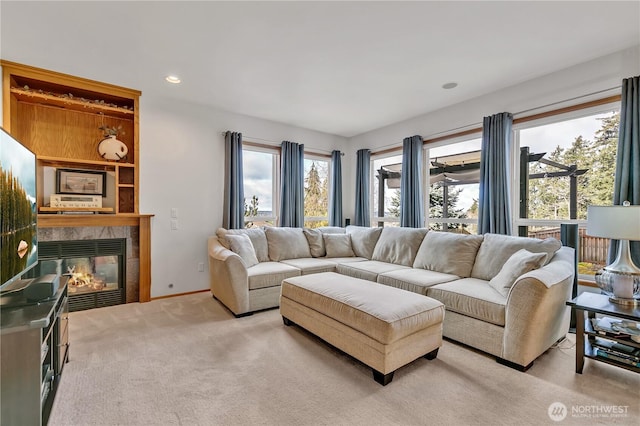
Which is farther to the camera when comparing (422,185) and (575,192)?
(422,185)

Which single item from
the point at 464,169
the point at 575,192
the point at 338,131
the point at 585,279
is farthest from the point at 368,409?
the point at 338,131

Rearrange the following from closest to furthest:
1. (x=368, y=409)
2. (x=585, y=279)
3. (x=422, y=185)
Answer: (x=368, y=409), (x=585, y=279), (x=422, y=185)

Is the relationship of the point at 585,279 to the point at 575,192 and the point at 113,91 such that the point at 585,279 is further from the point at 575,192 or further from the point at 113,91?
the point at 113,91

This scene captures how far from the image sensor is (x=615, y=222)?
2074mm

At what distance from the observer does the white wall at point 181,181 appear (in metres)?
3.73

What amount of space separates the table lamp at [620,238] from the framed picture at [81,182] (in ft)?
16.0

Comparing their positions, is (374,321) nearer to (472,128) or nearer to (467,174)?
(467,174)

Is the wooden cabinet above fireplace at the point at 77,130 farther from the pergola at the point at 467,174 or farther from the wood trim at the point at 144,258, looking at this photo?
the pergola at the point at 467,174

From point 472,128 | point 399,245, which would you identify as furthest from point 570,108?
point 399,245

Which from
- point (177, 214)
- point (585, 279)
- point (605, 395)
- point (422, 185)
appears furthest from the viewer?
point (422, 185)

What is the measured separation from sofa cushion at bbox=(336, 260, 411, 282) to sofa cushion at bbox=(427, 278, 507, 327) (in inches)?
28.0

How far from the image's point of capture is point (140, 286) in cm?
362

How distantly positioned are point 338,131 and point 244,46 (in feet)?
9.59

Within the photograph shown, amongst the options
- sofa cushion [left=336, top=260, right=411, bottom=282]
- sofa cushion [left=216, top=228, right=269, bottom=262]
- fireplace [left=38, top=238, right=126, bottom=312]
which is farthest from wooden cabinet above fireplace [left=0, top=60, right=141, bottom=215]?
sofa cushion [left=336, top=260, right=411, bottom=282]
